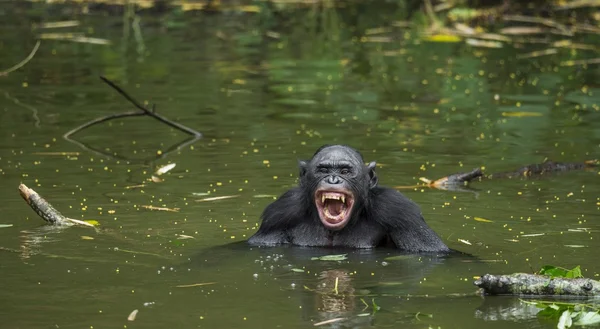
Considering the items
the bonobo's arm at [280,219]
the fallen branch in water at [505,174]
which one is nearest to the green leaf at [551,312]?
the bonobo's arm at [280,219]

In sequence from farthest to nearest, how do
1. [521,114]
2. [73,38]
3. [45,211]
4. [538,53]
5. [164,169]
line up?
[73,38]
[538,53]
[521,114]
[164,169]
[45,211]

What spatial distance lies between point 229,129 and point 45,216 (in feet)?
17.1

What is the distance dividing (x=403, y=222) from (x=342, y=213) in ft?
1.50

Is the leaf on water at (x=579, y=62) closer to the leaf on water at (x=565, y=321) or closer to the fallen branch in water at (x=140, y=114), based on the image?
the fallen branch in water at (x=140, y=114)

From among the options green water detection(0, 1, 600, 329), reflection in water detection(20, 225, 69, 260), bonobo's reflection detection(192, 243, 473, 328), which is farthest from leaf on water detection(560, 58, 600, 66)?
reflection in water detection(20, 225, 69, 260)

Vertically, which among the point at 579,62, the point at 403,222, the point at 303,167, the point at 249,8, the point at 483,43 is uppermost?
the point at 303,167

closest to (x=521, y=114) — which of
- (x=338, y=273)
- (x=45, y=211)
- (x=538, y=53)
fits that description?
(x=538, y=53)

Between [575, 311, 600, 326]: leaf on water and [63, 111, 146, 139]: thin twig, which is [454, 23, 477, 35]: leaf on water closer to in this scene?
[63, 111, 146, 139]: thin twig

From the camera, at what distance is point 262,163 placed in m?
13.6

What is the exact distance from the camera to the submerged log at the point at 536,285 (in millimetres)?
8156

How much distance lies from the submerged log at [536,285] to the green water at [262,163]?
150mm

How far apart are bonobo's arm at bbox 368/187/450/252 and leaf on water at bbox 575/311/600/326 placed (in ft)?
7.34

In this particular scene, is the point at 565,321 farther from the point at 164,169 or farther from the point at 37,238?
the point at 164,169

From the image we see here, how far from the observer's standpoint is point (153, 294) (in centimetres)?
852
